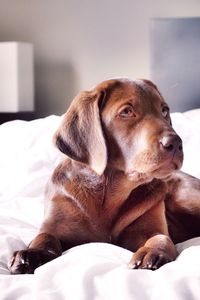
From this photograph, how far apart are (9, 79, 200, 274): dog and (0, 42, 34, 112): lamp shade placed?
1767 millimetres

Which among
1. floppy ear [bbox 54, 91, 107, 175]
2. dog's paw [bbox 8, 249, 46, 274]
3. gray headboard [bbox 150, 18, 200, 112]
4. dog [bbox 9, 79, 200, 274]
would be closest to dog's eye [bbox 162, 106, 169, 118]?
dog [bbox 9, 79, 200, 274]

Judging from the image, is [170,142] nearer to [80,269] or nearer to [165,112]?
[165,112]

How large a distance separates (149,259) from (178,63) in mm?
1857

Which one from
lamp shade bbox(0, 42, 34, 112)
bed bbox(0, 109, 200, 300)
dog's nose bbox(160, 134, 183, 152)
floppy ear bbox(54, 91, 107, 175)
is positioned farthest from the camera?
lamp shade bbox(0, 42, 34, 112)

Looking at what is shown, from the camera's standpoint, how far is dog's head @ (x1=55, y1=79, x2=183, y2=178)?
1.26 metres

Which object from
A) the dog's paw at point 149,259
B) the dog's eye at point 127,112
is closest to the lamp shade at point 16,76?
the dog's eye at point 127,112

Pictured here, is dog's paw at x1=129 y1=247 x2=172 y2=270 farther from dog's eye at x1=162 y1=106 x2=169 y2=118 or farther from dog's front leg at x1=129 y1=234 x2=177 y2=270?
dog's eye at x1=162 y1=106 x2=169 y2=118

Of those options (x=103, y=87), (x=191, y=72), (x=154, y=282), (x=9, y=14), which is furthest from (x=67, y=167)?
(x=9, y=14)

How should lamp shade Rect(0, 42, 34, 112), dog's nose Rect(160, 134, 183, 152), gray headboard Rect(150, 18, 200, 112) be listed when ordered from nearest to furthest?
dog's nose Rect(160, 134, 183, 152), gray headboard Rect(150, 18, 200, 112), lamp shade Rect(0, 42, 34, 112)

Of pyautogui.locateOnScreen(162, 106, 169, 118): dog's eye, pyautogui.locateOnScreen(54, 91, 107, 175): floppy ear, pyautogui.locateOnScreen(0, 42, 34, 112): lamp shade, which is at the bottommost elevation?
pyautogui.locateOnScreen(0, 42, 34, 112): lamp shade

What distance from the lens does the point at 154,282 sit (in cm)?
96

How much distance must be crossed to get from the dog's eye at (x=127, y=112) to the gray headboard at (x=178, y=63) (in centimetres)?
155

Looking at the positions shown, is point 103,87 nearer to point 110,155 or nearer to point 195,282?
point 110,155

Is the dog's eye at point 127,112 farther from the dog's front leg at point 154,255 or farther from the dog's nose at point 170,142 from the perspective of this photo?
the dog's front leg at point 154,255
